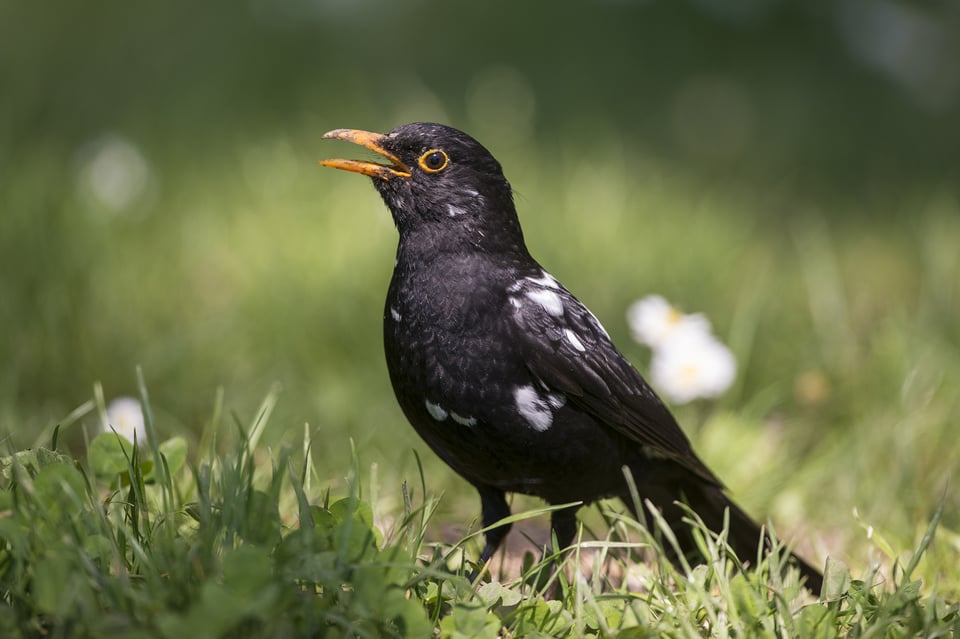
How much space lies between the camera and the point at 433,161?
2.86 m

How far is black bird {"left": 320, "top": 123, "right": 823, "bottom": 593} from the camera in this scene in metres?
2.60

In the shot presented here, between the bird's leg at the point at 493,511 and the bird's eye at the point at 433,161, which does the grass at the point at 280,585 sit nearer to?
the bird's leg at the point at 493,511

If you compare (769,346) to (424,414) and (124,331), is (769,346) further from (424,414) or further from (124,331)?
(124,331)

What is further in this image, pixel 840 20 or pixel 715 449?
pixel 840 20

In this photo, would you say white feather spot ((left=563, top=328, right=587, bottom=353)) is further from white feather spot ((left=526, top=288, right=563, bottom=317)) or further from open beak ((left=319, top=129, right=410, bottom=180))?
open beak ((left=319, top=129, right=410, bottom=180))

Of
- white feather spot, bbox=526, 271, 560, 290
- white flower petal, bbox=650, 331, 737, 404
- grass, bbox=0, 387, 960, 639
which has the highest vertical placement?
white feather spot, bbox=526, 271, 560, 290

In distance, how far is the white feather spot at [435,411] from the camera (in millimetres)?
2592

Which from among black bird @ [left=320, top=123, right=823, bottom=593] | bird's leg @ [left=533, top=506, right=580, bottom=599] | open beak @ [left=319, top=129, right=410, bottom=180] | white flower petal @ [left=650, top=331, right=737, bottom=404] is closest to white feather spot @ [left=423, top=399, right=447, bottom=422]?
black bird @ [left=320, top=123, right=823, bottom=593]

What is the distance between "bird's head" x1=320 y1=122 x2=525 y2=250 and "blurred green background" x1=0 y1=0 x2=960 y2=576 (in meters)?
0.81

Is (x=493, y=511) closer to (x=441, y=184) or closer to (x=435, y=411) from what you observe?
(x=435, y=411)

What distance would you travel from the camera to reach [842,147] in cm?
798

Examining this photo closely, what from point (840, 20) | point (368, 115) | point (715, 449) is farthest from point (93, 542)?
point (840, 20)

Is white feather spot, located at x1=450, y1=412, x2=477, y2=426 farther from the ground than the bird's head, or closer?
closer

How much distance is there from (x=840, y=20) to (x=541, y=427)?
23.8 feet
